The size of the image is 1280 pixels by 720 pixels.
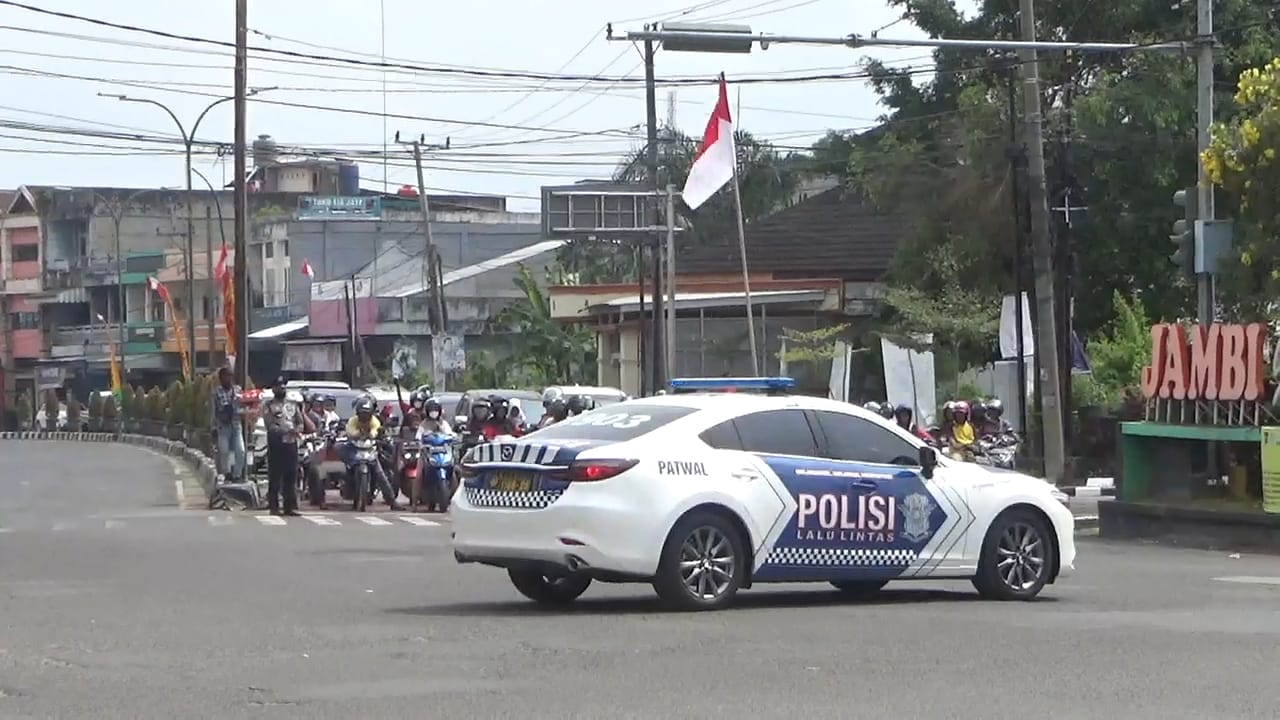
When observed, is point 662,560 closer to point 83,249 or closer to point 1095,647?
point 1095,647

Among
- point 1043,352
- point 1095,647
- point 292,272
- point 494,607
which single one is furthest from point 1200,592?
point 292,272

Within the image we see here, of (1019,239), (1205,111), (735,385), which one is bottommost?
(735,385)

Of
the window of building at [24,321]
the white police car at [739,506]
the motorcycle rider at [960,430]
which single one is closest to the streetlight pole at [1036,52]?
the motorcycle rider at [960,430]

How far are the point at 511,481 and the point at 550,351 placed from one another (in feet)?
150

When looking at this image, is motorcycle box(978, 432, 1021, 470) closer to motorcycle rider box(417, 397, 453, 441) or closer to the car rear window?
motorcycle rider box(417, 397, 453, 441)

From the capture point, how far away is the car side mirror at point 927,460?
15.5 metres

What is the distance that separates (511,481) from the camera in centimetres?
1451

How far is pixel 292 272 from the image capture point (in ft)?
278

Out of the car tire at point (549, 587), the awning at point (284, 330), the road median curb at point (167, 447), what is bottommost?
the road median curb at point (167, 447)

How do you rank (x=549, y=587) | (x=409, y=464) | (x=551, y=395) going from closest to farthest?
(x=549, y=587), (x=409, y=464), (x=551, y=395)

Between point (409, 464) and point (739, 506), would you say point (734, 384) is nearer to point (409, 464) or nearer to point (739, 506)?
point (739, 506)

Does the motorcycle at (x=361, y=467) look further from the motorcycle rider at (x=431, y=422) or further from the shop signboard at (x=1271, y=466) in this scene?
the shop signboard at (x=1271, y=466)

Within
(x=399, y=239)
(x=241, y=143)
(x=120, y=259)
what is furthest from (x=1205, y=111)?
(x=120, y=259)

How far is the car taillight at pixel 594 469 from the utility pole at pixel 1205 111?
45.2ft
